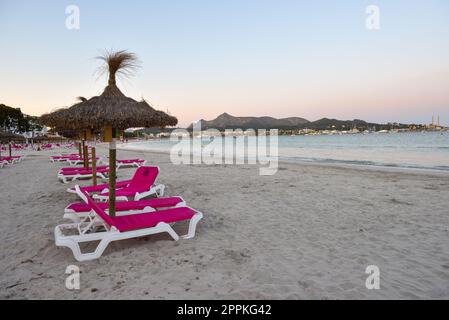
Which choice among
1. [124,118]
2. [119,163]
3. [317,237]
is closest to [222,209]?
[317,237]

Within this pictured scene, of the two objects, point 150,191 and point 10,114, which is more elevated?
point 10,114

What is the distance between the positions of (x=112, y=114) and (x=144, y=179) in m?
3.34

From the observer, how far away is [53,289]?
3068mm

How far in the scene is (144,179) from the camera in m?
7.10

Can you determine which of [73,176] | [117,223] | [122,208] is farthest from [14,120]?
[117,223]

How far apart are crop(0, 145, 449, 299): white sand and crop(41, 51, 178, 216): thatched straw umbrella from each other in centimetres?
127

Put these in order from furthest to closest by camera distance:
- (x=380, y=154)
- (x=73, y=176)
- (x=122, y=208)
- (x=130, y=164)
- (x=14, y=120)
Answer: (x=14, y=120) < (x=380, y=154) < (x=130, y=164) < (x=73, y=176) < (x=122, y=208)

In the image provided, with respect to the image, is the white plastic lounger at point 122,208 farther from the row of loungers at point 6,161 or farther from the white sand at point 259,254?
the row of loungers at point 6,161

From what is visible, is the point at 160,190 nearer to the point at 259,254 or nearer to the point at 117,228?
the point at 117,228

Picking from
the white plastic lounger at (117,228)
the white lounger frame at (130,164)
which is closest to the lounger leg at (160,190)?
the white plastic lounger at (117,228)

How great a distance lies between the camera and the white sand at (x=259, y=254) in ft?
9.97

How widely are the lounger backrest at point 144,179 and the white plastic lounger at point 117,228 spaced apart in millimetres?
2049

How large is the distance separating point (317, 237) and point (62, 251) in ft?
12.8
